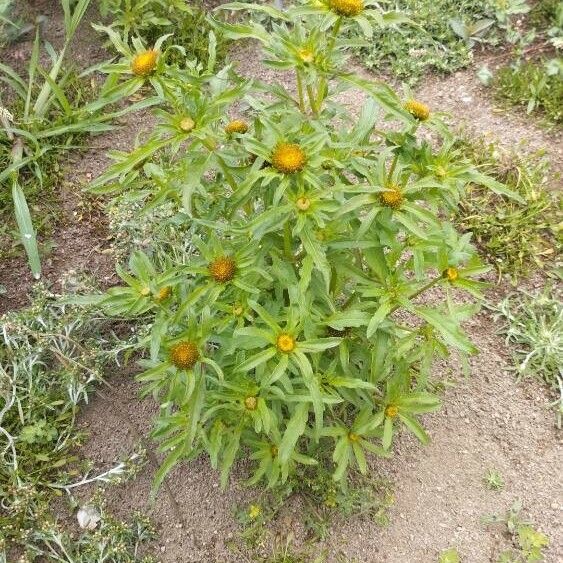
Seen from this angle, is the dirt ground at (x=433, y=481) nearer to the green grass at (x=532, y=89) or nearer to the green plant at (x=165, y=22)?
the green grass at (x=532, y=89)

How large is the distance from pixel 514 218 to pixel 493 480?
1.34m

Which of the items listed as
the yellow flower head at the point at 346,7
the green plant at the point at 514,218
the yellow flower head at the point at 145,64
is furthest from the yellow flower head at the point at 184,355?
the green plant at the point at 514,218

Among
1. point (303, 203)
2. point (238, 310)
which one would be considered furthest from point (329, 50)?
point (238, 310)

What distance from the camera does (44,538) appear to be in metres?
2.57

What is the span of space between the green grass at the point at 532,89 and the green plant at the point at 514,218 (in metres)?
0.45

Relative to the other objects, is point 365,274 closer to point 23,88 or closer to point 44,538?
point 44,538

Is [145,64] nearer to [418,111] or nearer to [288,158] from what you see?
[288,158]

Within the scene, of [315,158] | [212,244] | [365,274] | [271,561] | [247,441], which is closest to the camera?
[315,158]

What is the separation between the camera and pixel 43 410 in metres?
2.88

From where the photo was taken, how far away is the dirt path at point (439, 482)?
2637mm

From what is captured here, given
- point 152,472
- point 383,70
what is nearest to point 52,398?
point 152,472

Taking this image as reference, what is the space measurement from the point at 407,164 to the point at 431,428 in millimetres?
1301

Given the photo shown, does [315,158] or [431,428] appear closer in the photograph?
[315,158]

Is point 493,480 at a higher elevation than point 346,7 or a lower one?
lower
